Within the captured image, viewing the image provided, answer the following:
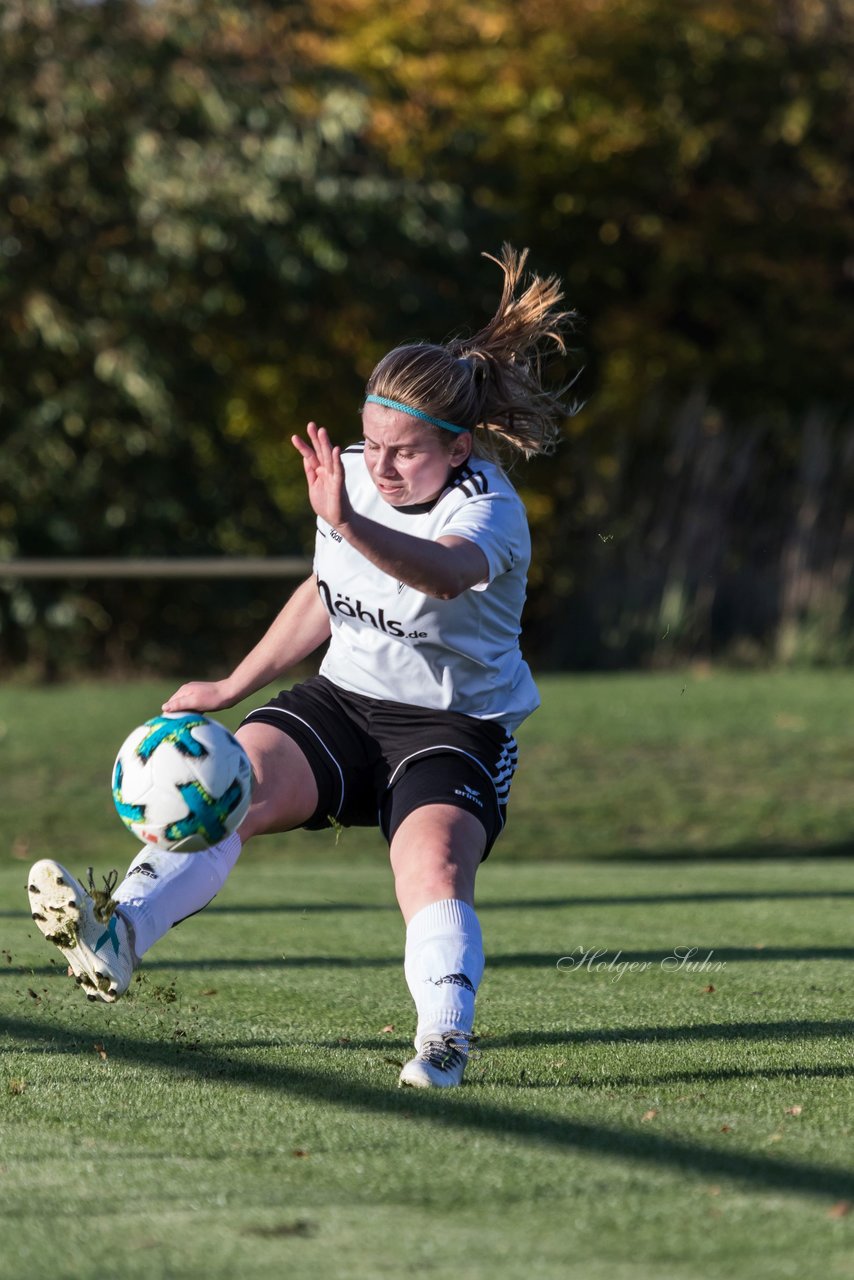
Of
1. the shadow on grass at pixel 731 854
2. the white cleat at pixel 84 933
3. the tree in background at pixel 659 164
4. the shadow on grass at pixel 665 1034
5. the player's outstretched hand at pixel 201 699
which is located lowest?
the shadow on grass at pixel 731 854

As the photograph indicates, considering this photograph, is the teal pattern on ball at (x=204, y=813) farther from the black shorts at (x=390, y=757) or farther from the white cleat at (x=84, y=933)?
the black shorts at (x=390, y=757)

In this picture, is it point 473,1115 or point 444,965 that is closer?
point 473,1115

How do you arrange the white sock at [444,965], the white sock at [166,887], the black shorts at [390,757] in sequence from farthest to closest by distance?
the black shorts at [390,757] < the white sock at [166,887] < the white sock at [444,965]

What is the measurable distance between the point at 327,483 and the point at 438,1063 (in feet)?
4.23

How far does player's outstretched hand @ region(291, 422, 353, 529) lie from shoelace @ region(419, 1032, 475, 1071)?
45.5 inches

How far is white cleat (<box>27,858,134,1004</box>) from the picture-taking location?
12.9ft

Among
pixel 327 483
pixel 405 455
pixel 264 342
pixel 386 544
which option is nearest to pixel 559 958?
pixel 405 455

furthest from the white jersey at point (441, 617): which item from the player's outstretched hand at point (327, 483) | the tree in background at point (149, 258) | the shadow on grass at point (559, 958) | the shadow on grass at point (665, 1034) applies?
the tree in background at point (149, 258)

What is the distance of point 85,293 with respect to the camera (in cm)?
1870

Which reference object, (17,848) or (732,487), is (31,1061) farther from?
(732,487)

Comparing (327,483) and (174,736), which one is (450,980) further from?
Result: (327,483)

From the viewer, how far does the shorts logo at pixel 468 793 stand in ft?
13.6

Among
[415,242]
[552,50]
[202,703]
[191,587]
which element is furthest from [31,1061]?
[552,50]

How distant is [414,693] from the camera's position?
4.36 metres
